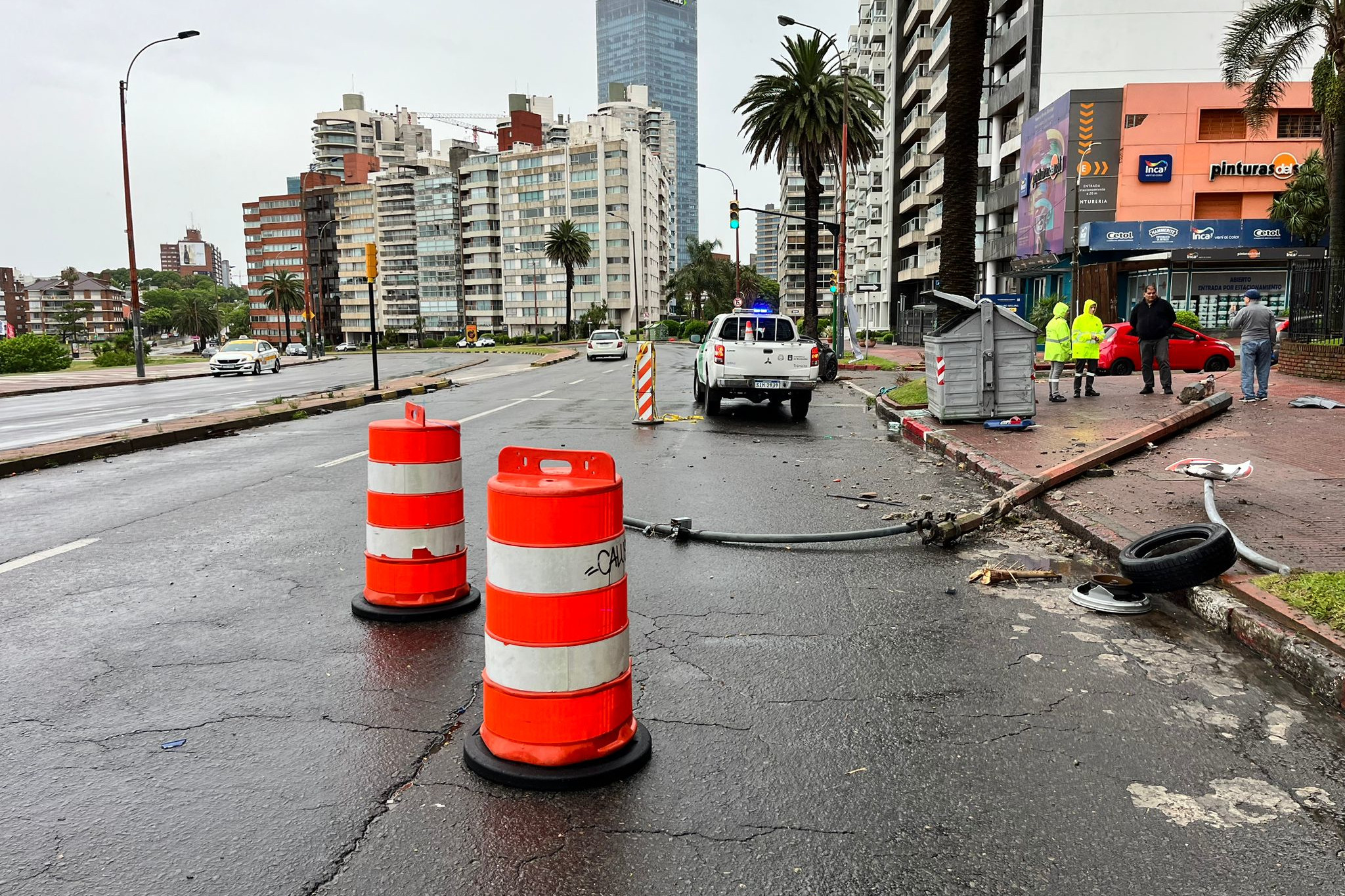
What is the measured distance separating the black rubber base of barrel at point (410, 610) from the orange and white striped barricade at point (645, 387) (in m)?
10.6

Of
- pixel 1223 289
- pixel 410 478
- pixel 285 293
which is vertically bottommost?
pixel 410 478

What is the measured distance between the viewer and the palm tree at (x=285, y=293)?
138 meters

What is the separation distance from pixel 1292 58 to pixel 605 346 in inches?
1193

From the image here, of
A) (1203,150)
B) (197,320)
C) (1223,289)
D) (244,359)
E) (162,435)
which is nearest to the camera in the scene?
(162,435)

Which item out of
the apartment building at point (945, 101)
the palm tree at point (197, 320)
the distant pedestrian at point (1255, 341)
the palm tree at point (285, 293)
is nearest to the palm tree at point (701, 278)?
the apartment building at point (945, 101)

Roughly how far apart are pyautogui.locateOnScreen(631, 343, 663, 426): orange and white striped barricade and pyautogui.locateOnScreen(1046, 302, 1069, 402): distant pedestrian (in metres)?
7.37

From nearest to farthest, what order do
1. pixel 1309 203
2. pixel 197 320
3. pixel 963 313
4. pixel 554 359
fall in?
pixel 963 313, pixel 1309 203, pixel 554 359, pixel 197 320

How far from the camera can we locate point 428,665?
4.57m

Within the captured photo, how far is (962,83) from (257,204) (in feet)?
577

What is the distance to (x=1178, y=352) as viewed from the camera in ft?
83.3

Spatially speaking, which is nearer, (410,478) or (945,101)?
(410,478)

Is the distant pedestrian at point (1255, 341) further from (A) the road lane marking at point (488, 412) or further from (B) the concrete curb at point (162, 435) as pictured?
(B) the concrete curb at point (162, 435)

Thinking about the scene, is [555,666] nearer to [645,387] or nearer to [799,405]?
[645,387]

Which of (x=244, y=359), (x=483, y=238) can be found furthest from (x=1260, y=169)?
(x=483, y=238)
